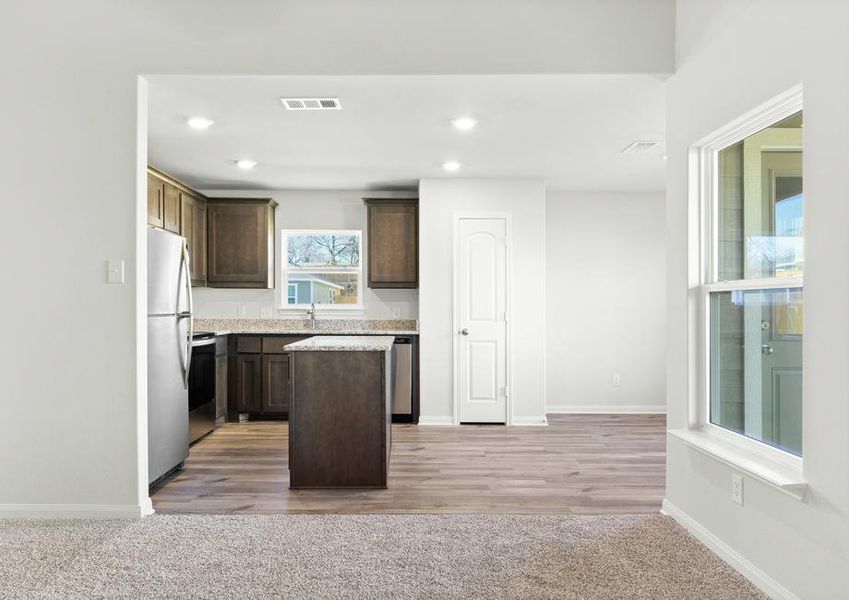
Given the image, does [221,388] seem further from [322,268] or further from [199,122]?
[199,122]

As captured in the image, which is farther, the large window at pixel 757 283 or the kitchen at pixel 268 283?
the kitchen at pixel 268 283

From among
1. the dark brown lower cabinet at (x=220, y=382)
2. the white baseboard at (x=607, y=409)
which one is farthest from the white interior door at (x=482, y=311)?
the dark brown lower cabinet at (x=220, y=382)

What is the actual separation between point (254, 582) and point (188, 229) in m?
3.94

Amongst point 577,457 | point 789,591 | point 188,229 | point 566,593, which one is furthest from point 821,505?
point 188,229

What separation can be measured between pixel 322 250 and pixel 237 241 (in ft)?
2.89

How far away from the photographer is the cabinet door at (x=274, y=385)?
5523mm

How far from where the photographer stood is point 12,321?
289 cm

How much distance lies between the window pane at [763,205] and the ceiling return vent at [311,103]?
2130 millimetres

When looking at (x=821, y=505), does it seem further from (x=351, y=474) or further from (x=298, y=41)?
(x=298, y=41)

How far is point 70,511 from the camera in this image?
2.88 metres

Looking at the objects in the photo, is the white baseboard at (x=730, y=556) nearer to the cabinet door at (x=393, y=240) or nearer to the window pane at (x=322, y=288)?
the cabinet door at (x=393, y=240)

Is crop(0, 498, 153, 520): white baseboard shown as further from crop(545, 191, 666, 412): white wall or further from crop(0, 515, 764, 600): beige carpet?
crop(545, 191, 666, 412): white wall


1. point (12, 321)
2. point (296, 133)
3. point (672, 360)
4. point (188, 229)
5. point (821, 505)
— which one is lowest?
point (821, 505)

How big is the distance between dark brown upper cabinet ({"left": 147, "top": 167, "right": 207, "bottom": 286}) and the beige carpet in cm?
270
